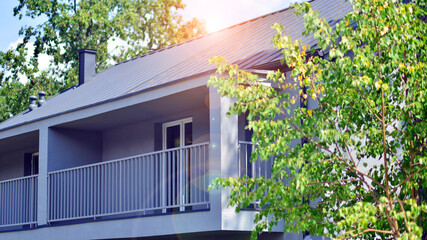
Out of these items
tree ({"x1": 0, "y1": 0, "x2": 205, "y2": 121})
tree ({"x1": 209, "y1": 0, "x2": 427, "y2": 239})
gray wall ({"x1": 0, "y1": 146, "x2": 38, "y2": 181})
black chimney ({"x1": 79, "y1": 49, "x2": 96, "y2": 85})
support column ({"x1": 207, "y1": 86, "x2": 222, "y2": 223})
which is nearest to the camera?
tree ({"x1": 209, "y1": 0, "x2": 427, "y2": 239})

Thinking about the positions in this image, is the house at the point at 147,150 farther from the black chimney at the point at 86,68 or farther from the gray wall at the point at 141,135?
the black chimney at the point at 86,68

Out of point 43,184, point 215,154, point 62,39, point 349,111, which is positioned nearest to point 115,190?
point 43,184

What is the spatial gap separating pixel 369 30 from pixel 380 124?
54.2 inches

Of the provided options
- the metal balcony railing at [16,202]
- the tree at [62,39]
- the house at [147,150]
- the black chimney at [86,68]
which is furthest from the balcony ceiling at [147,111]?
the tree at [62,39]

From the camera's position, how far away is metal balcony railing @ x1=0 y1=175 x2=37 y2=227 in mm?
16844

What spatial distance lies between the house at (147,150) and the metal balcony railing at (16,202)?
0.11 ft

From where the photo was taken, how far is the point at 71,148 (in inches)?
667

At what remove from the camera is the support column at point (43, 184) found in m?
16.0

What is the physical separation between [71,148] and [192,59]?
11.7 ft

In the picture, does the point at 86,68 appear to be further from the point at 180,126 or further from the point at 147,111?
the point at 147,111

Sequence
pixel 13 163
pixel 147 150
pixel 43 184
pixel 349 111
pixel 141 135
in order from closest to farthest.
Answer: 1. pixel 349 111
2. pixel 43 184
3. pixel 147 150
4. pixel 141 135
5. pixel 13 163

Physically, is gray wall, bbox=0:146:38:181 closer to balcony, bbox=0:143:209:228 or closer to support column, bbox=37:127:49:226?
balcony, bbox=0:143:209:228

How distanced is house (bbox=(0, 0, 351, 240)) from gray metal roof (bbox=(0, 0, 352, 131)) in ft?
0.20

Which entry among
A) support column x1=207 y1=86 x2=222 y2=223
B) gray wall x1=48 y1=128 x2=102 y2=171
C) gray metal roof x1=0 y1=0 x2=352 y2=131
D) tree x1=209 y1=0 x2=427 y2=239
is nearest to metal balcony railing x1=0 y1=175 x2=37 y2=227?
gray wall x1=48 y1=128 x2=102 y2=171
